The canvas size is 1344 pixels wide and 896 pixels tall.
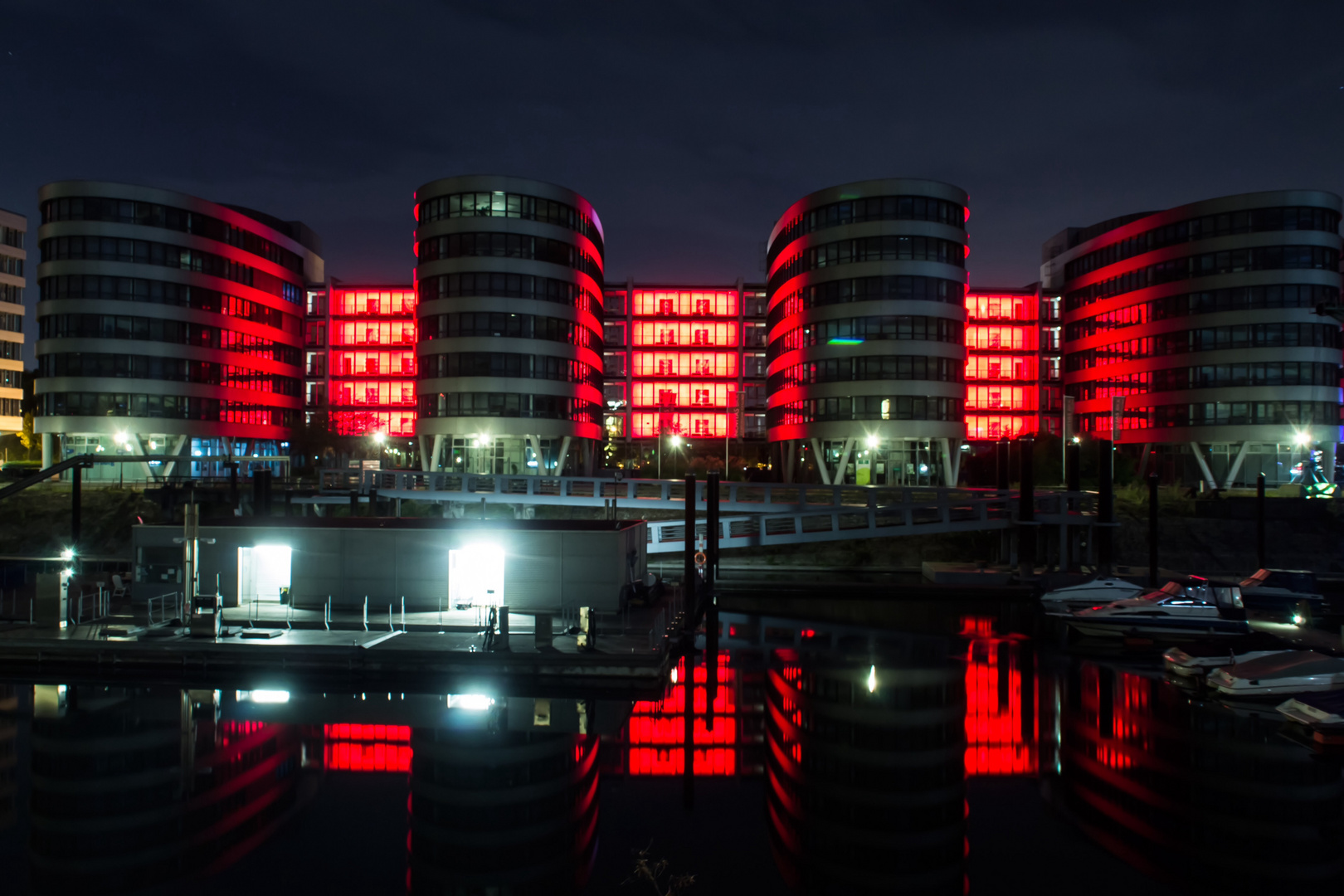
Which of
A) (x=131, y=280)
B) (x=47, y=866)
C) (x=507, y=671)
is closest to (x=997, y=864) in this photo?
(x=507, y=671)

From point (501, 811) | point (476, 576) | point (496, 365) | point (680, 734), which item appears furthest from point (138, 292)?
point (501, 811)

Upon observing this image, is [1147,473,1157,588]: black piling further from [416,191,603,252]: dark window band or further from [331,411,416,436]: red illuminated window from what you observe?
[331,411,416,436]: red illuminated window

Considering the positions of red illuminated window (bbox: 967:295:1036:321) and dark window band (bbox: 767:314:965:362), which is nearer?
dark window band (bbox: 767:314:965:362)

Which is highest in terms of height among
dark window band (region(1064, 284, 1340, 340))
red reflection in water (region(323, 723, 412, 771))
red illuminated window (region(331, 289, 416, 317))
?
red illuminated window (region(331, 289, 416, 317))

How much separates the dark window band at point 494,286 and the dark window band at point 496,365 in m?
4.50

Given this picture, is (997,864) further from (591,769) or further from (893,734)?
(591,769)

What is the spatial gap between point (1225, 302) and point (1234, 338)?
3.02 m

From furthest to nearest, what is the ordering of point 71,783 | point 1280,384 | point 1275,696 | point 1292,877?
point 1280,384, point 1275,696, point 71,783, point 1292,877

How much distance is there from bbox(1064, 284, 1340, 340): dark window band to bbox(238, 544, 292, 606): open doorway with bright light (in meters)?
68.0

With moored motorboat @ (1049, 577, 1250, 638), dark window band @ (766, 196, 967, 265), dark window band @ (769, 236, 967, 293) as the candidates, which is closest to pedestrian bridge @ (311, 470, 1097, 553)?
moored motorboat @ (1049, 577, 1250, 638)

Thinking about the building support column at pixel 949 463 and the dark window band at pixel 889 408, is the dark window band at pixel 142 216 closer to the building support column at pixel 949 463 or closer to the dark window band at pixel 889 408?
the dark window band at pixel 889 408

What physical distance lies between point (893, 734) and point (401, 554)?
57.3 feet

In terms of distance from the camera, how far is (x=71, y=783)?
19.1 metres

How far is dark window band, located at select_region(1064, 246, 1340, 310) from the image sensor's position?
66.4 meters
